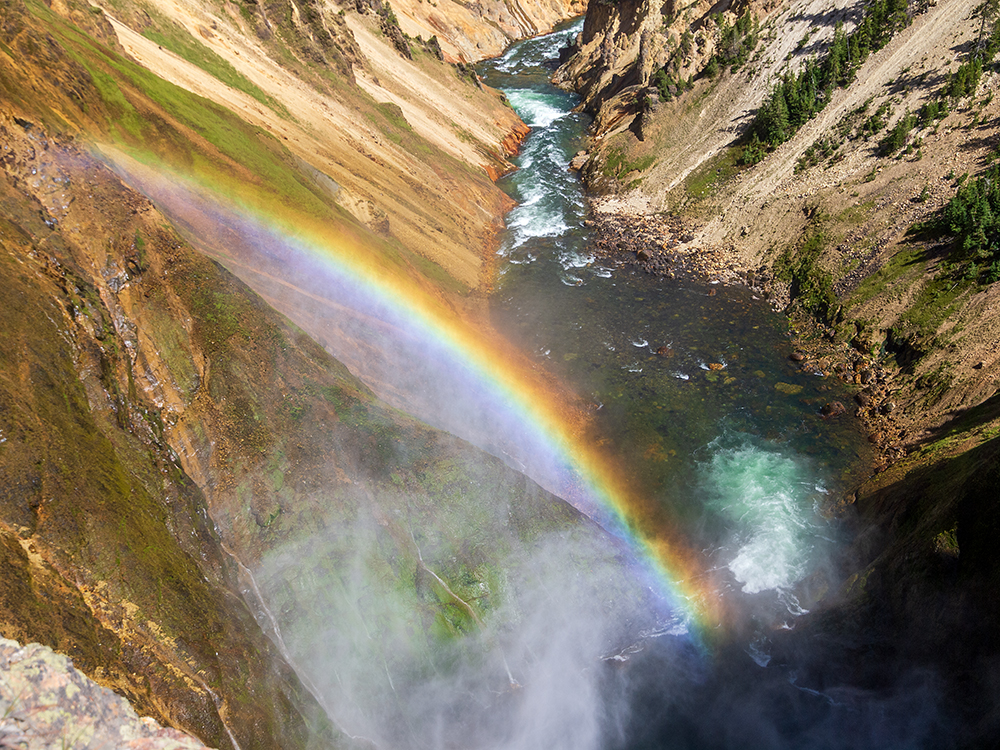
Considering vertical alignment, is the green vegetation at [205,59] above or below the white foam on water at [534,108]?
below

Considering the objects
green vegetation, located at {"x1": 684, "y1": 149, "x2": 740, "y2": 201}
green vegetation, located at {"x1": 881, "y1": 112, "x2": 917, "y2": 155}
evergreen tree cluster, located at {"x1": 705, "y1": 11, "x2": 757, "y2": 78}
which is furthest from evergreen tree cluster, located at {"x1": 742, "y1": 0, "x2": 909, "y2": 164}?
green vegetation, located at {"x1": 881, "y1": 112, "x2": 917, "y2": 155}

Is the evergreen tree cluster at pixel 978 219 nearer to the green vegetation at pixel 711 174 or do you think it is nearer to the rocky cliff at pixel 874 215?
the rocky cliff at pixel 874 215

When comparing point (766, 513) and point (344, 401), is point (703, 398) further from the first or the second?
point (344, 401)

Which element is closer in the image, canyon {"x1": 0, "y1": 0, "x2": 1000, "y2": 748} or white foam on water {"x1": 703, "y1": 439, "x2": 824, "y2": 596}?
canyon {"x1": 0, "y1": 0, "x2": 1000, "y2": 748}

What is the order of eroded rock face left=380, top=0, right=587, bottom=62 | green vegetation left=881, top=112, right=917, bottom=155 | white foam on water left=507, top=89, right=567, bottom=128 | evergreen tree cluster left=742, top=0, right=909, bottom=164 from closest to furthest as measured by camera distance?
green vegetation left=881, top=112, right=917, bottom=155, evergreen tree cluster left=742, top=0, right=909, bottom=164, white foam on water left=507, top=89, right=567, bottom=128, eroded rock face left=380, top=0, right=587, bottom=62

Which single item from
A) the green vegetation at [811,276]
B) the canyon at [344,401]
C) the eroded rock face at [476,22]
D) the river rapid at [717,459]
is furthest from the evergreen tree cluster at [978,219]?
the eroded rock face at [476,22]

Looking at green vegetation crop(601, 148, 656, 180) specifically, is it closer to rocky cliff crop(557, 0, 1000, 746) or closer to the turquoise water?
rocky cliff crop(557, 0, 1000, 746)

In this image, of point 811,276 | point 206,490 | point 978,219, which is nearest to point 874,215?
point 811,276

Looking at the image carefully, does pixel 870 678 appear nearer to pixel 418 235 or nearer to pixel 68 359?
pixel 68 359
